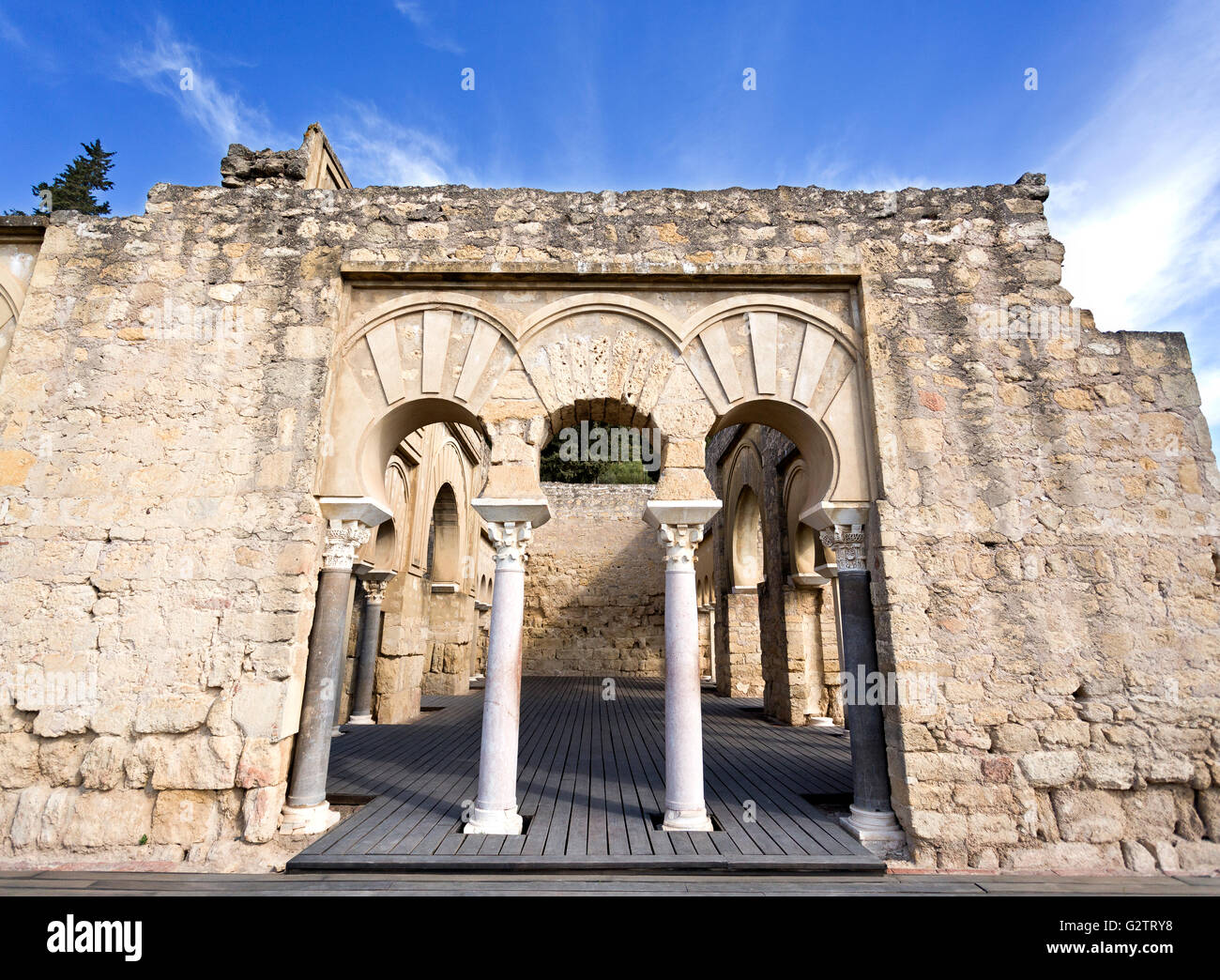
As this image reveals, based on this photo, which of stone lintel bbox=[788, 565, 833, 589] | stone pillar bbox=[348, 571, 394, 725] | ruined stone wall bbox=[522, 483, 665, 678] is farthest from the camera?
ruined stone wall bbox=[522, 483, 665, 678]

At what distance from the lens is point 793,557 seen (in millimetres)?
8195

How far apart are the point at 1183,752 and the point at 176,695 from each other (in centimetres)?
622

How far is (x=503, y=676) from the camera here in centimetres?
396

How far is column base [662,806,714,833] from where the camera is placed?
12.3 feet

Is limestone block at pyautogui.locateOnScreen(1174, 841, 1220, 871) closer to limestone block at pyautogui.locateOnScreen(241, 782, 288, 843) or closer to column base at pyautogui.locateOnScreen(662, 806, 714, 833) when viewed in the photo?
column base at pyautogui.locateOnScreen(662, 806, 714, 833)

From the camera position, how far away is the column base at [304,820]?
366cm

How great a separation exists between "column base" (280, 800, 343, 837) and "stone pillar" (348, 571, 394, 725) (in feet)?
13.8

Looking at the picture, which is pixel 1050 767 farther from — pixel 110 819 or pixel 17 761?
pixel 17 761

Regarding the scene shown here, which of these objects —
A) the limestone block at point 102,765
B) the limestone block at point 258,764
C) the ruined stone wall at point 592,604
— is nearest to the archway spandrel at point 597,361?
the limestone block at point 258,764

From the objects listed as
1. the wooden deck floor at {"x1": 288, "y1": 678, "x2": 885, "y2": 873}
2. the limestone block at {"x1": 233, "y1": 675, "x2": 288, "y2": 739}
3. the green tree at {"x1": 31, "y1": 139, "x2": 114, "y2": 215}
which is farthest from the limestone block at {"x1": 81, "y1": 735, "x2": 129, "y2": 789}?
the green tree at {"x1": 31, "y1": 139, "x2": 114, "y2": 215}
